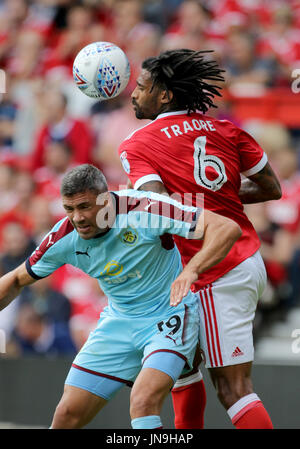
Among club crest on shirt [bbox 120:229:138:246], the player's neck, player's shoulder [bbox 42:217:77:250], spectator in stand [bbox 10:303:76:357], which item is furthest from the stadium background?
player's shoulder [bbox 42:217:77:250]

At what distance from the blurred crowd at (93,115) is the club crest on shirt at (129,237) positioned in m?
2.93

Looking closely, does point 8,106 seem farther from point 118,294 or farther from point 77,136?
point 118,294

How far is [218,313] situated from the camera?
425 cm

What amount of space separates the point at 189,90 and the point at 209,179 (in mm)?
568

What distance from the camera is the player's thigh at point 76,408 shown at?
413cm

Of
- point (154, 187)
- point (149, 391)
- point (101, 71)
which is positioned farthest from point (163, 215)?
point (101, 71)

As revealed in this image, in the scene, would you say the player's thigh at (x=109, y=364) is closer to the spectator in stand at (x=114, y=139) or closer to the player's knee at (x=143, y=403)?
the player's knee at (x=143, y=403)

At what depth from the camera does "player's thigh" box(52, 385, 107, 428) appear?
4.13 metres

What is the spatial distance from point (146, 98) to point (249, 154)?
0.68 metres

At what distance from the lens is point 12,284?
423 centimetres

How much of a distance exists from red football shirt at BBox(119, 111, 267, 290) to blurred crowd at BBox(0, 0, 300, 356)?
101 inches
